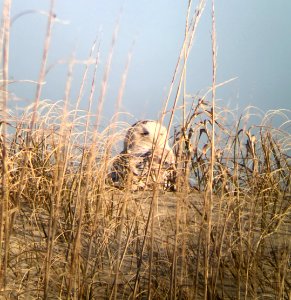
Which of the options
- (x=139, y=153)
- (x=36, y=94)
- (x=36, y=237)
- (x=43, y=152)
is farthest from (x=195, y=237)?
(x=139, y=153)

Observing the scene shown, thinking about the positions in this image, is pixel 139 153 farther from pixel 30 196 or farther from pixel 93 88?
pixel 93 88

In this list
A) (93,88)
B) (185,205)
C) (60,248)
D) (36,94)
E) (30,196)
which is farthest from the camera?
(30,196)

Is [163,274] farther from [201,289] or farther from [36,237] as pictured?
[36,237]

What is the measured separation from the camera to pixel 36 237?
261 centimetres

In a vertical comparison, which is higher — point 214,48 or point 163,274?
point 214,48

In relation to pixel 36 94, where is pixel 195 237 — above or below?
below

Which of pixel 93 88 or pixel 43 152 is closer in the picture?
pixel 93 88

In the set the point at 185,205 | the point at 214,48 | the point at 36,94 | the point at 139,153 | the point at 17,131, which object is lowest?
the point at 185,205

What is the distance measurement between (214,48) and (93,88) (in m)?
0.40

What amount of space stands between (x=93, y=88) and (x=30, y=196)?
1.99 m

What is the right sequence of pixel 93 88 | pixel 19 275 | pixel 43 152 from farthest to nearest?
pixel 43 152 → pixel 19 275 → pixel 93 88

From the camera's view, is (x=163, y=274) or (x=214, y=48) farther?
(x=163, y=274)

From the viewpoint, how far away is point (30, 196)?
129 inches

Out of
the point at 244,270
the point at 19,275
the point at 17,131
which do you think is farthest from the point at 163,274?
the point at 17,131
